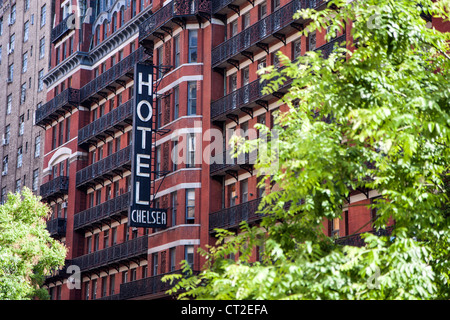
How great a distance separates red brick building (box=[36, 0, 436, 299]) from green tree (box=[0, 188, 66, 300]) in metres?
7.08

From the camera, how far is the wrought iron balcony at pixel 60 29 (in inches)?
2884

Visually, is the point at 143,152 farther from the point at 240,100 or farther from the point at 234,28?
the point at 234,28

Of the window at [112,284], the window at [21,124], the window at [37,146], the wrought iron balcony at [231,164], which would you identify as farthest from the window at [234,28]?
the window at [21,124]

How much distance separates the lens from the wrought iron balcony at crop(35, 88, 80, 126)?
7062 cm

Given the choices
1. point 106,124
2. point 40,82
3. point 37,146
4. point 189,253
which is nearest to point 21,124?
point 37,146

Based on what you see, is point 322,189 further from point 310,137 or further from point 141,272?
point 141,272

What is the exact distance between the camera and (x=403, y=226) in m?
18.5

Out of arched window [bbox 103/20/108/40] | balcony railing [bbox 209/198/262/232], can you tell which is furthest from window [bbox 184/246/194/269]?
arched window [bbox 103/20/108/40]

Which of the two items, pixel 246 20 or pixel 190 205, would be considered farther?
pixel 190 205

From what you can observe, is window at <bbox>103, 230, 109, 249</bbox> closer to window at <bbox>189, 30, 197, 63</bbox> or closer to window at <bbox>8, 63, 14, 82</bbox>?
window at <bbox>189, 30, 197, 63</bbox>

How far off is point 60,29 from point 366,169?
59.9m

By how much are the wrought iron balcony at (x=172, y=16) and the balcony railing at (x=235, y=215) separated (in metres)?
11.8

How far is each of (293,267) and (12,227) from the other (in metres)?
34.4

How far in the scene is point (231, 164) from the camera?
5009 centimetres
